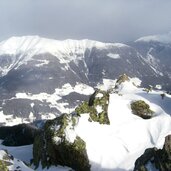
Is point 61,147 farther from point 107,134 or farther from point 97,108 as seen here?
point 97,108

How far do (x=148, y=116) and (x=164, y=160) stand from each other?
26140 millimetres

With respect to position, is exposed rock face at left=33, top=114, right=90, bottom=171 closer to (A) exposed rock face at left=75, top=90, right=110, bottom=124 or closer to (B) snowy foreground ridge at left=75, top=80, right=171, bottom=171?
(B) snowy foreground ridge at left=75, top=80, right=171, bottom=171

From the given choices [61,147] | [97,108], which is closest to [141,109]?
[97,108]

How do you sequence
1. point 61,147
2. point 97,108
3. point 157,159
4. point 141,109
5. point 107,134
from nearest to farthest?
1. point 157,159
2. point 61,147
3. point 107,134
4. point 97,108
5. point 141,109

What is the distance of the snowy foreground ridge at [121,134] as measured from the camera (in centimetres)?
6731

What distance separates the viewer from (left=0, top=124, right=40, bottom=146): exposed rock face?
87.2 m

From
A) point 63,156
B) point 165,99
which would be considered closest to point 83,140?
point 63,156

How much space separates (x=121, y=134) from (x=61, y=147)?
34.9 feet

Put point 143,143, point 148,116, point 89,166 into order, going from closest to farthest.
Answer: point 89,166 < point 143,143 < point 148,116

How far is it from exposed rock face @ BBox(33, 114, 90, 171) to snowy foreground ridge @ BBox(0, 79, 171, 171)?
2.79ft

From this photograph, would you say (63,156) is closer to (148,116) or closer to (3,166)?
(3,166)

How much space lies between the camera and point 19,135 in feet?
297

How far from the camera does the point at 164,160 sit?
5234 cm

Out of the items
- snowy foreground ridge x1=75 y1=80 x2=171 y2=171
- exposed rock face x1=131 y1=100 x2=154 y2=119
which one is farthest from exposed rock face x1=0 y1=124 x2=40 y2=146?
exposed rock face x1=131 y1=100 x2=154 y2=119
